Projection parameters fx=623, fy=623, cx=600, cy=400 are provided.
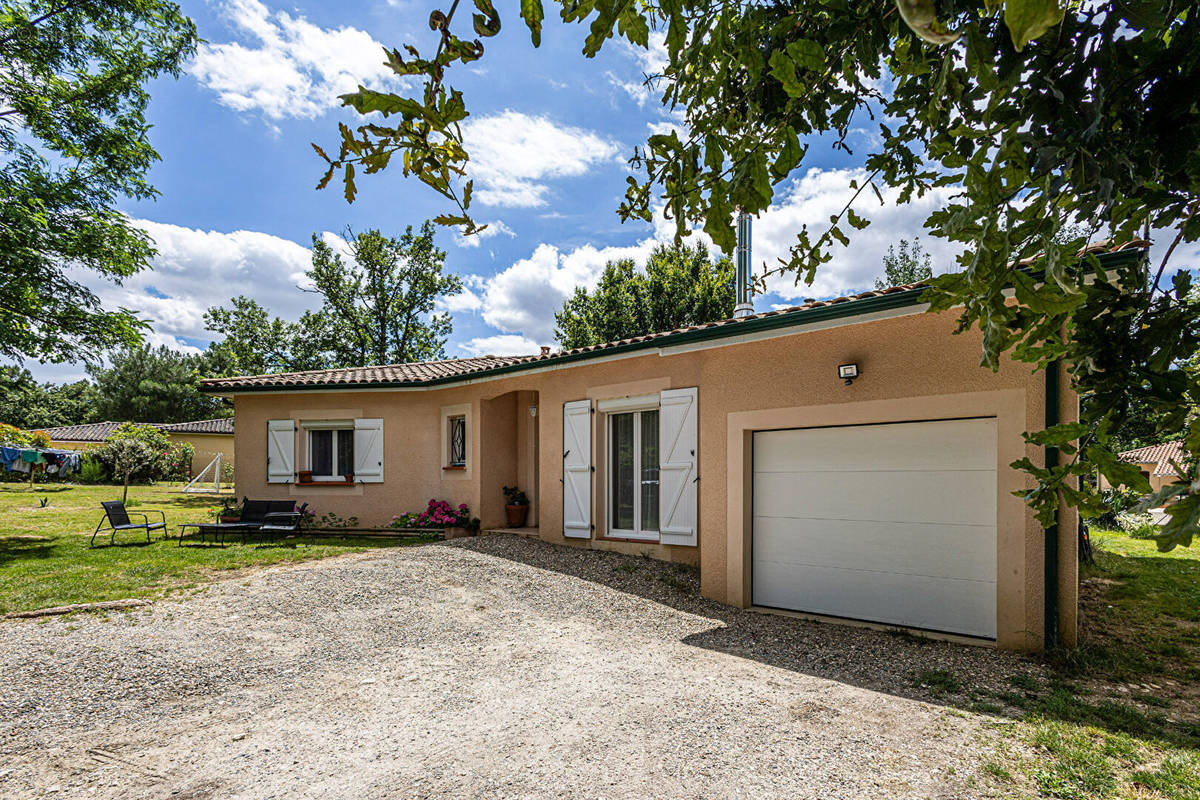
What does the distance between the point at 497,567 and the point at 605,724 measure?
454cm

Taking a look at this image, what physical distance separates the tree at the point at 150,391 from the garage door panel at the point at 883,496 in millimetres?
37367

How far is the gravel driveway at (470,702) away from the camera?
10.1 feet

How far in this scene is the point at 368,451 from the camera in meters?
11.9

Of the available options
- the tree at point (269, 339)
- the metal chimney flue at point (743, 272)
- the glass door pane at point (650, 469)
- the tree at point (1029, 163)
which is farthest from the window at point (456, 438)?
the tree at point (269, 339)

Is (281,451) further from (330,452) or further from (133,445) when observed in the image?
(133,445)

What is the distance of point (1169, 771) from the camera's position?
3094 mm

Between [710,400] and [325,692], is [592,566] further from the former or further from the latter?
[325,692]

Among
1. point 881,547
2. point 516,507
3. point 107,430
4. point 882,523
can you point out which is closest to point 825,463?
point 882,523

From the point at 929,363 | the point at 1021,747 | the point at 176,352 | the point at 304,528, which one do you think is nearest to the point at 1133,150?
the point at 1021,747

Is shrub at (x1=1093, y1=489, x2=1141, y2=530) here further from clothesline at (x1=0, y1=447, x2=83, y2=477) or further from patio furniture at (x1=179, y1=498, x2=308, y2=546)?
clothesline at (x1=0, y1=447, x2=83, y2=477)

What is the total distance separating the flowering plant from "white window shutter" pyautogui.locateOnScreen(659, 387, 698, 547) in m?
4.23

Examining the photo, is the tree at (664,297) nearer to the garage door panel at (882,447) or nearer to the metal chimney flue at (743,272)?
the metal chimney flue at (743,272)

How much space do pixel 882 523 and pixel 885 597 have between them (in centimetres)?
68

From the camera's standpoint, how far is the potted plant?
36.5ft
